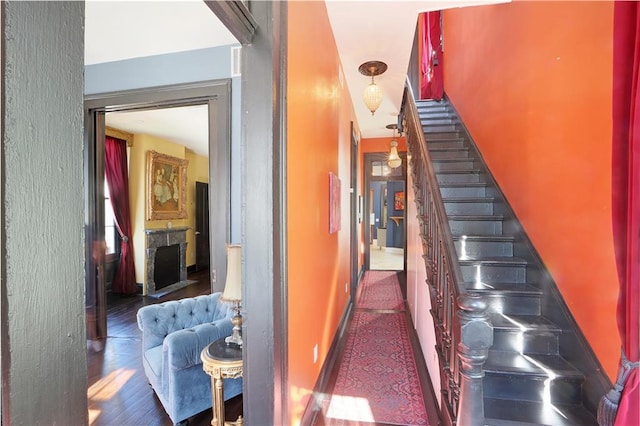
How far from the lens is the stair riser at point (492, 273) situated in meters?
2.52

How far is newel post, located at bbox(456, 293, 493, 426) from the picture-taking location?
1.40 meters

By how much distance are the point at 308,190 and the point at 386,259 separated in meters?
8.13

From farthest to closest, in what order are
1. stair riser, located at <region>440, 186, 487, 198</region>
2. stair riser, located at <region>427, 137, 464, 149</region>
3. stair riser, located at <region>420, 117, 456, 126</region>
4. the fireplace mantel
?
the fireplace mantel
stair riser, located at <region>420, 117, 456, 126</region>
stair riser, located at <region>427, 137, 464, 149</region>
stair riser, located at <region>440, 186, 487, 198</region>

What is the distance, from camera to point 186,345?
2.01m

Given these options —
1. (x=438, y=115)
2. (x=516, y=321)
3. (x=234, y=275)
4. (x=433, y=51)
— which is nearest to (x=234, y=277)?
(x=234, y=275)

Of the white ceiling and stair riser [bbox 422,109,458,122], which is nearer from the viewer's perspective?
the white ceiling

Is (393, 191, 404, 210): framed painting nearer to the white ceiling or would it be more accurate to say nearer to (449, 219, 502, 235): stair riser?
the white ceiling

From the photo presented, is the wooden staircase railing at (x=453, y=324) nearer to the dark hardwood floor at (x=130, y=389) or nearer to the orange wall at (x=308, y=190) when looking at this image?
the dark hardwood floor at (x=130, y=389)

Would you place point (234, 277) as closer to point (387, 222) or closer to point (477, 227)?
point (477, 227)

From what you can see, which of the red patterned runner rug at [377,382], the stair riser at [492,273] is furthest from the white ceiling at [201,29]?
the red patterned runner rug at [377,382]

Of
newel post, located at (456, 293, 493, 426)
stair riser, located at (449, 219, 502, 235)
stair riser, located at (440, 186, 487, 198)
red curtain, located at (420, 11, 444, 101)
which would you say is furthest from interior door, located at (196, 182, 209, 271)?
newel post, located at (456, 293, 493, 426)

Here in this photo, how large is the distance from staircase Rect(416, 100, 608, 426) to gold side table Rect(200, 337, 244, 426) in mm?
1498

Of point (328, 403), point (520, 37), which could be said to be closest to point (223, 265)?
point (328, 403)

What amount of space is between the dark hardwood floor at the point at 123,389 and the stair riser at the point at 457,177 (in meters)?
3.09
